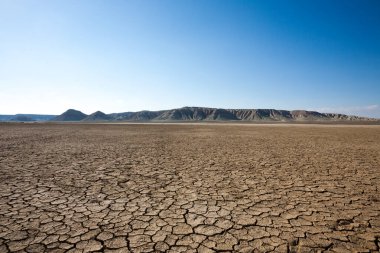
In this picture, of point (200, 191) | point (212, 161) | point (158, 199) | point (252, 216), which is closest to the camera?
point (252, 216)

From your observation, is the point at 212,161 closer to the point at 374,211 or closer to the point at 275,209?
the point at 275,209

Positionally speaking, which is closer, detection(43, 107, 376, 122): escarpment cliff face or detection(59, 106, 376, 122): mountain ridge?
detection(59, 106, 376, 122): mountain ridge

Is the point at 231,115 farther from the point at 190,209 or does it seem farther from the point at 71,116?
the point at 190,209

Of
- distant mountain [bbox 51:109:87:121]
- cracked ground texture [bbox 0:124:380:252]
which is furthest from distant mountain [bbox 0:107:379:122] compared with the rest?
cracked ground texture [bbox 0:124:380:252]

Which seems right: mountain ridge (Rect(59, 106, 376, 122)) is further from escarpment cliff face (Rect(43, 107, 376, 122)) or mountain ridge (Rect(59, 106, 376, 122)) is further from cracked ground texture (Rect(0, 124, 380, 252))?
cracked ground texture (Rect(0, 124, 380, 252))

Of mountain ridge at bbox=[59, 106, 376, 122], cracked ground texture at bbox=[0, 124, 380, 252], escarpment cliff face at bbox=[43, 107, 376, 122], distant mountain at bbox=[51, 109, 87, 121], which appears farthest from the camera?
distant mountain at bbox=[51, 109, 87, 121]

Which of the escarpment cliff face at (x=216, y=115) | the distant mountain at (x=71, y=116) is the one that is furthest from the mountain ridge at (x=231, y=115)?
the distant mountain at (x=71, y=116)

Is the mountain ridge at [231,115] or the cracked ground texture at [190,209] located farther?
Result: the mountain ridge at [231,115]

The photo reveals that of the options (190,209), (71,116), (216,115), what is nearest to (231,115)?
(216,115)

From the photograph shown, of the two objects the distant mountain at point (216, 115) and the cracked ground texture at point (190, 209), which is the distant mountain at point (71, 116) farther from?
Answer: the cracked ground texture at point (190, 209)

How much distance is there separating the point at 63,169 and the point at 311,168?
24.1 feet

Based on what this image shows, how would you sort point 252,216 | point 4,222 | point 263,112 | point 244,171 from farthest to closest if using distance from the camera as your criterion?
point 263,112, point 244,171, point 252,216, point 4,222

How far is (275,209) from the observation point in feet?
13.5

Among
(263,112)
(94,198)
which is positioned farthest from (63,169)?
(263,112)
